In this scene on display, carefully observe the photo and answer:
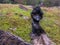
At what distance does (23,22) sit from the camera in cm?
1082

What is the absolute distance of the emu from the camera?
8.91 meters

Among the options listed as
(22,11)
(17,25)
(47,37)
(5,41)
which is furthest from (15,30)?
(5,41)

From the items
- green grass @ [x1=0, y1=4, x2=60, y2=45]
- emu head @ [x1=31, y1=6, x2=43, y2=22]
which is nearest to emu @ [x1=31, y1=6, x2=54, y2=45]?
→ emu head @ [x1=31, y1=6, x2=43, y2=22]

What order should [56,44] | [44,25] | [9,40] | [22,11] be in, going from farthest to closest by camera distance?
[22,11], [44,25], [56,44], [9,40]

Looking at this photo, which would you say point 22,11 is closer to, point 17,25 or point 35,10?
point 17,25

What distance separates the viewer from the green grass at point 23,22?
9974mm

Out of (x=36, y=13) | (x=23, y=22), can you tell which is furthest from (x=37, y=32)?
(x=23, y=22)

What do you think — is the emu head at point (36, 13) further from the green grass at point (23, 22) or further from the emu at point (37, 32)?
the green grass at point (23, 22)

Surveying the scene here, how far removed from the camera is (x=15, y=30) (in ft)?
33.0

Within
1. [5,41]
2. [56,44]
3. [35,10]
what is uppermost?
[5,41]

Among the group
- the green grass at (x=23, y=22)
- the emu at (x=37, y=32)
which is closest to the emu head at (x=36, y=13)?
the emu at (x=37, y=32)

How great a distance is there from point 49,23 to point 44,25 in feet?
1.46

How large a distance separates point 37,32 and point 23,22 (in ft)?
4.60

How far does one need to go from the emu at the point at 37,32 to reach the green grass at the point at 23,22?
0.30 meters
